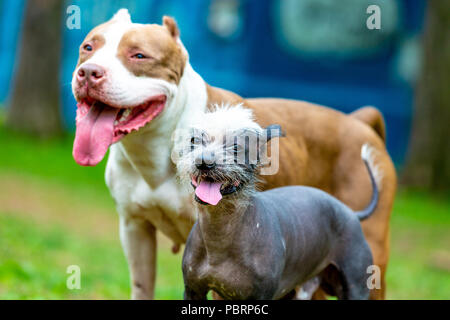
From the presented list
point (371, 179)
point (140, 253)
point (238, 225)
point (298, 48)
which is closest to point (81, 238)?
point (140, 253)

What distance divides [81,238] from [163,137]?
5.80 metres

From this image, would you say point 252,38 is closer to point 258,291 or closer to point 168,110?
point 168,110

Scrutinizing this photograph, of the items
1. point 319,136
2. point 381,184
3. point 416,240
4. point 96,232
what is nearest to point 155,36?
point 319,136

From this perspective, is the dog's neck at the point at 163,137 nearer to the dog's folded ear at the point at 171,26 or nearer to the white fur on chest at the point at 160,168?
the white fur on chest at the point at 160,168

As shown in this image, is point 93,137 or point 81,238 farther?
point 81,238

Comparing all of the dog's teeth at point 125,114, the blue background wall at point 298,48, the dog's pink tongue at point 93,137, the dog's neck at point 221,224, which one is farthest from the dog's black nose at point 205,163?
the blue background wall at point 298,48

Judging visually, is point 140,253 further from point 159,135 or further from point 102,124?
point 102,124

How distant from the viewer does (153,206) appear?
4.93 m

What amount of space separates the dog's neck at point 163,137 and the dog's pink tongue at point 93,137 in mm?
290

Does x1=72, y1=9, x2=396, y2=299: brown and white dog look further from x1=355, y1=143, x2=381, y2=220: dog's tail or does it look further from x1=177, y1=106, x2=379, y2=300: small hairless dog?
x1=177, y1=106, x2=379, y2=300: small hairless dog

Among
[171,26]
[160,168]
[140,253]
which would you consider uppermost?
[171,26]

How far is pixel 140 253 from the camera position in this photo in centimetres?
538

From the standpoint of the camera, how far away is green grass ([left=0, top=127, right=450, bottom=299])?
22.1 ft

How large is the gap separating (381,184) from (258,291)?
203 cm
